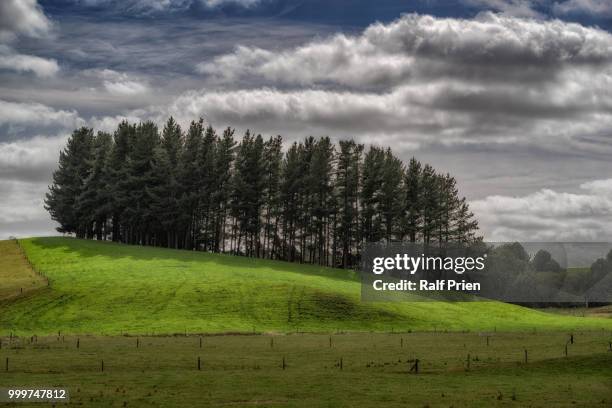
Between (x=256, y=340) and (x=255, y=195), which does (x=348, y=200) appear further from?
A: (x=256, y=340)

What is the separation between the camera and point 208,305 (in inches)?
3287

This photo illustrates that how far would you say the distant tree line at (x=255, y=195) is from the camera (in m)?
134

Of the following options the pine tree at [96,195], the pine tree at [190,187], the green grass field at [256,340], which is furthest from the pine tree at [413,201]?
the pine tree at [96,195]

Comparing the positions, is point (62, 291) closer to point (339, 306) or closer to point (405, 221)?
point (339, 306)

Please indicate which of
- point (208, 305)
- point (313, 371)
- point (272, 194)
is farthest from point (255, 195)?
point (313, 371)

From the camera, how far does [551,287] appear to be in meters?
170

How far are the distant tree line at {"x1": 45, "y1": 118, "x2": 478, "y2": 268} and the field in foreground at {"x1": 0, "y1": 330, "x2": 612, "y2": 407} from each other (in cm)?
6548

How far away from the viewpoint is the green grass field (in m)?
38.5

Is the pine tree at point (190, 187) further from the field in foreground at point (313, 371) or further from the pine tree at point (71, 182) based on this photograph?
the field in foreground at point (313, 371)

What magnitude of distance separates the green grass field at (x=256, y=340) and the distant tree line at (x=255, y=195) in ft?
47.5

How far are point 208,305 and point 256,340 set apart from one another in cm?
1873

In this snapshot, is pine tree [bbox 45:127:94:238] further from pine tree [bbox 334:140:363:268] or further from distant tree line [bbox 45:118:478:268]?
pine tree [bbox 334:140:363:268]

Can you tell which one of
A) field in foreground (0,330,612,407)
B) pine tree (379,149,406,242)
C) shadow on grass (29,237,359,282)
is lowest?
field in foreground (0,330,612,407)

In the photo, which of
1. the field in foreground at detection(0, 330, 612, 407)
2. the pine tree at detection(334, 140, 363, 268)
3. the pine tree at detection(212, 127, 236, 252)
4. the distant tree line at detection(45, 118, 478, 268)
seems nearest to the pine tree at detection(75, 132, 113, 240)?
the distant tree line at detection(45, 118, 478, 268)
